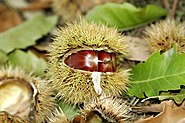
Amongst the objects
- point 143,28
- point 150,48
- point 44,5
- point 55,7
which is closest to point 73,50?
point 150,48

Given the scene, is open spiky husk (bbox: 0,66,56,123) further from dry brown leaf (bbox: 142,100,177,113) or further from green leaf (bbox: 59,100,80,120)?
dry brown leaf (bbox: 142,100,177,113)

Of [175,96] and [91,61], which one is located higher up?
[91,61]

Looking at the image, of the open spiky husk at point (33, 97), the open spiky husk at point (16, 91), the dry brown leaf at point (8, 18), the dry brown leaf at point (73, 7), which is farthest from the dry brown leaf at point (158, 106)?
the dry brown leaf at point (8, 18)

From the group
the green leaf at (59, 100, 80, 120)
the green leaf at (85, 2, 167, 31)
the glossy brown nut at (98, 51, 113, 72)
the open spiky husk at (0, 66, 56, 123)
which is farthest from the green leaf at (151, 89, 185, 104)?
the green leaf at (85, 2, 167, 31)

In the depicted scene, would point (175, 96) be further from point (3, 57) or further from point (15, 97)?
point (3, 57)

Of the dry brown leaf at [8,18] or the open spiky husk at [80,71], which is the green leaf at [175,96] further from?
the dry brown leaf at [8,18]

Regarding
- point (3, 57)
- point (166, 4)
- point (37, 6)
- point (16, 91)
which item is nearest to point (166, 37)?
point (166, 4)
